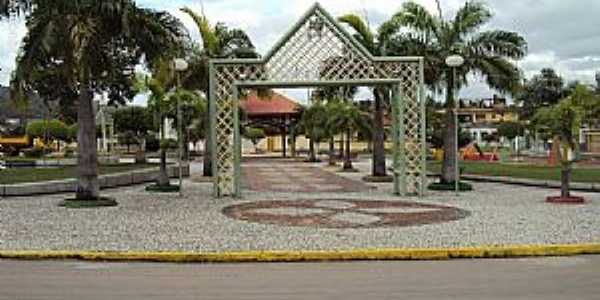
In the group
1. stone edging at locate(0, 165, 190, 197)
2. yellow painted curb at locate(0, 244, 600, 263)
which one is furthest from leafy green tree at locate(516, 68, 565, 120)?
yellow painted curb at locate(0, 244, 600, 263)

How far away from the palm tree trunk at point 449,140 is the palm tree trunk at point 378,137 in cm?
411

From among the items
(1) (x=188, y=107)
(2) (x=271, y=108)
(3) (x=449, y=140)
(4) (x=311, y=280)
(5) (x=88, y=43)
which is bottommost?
(4) (x=311, y=280)

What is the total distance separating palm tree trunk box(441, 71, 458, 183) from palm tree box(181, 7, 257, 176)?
819cm

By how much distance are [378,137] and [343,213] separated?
42.6 feet

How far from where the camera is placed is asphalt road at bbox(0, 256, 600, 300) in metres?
8.20

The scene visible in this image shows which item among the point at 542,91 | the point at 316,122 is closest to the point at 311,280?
the point at 316,122

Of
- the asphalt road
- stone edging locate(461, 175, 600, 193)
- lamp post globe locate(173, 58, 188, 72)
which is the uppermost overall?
lamp post globe locate(173, 58, 188, 72)

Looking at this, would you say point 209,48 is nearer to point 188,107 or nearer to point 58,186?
point 188,107

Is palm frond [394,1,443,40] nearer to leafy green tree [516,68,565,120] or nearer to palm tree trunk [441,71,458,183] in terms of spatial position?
palm tree trunk [441,71,458,183]

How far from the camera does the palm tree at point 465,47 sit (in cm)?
2416

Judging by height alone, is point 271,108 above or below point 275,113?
above

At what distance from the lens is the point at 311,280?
30.0 ft

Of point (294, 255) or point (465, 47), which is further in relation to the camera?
point (465, 47)

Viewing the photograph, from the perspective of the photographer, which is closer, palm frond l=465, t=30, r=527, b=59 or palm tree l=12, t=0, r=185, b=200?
palm tree l=12, t=0, r=185, b=200
